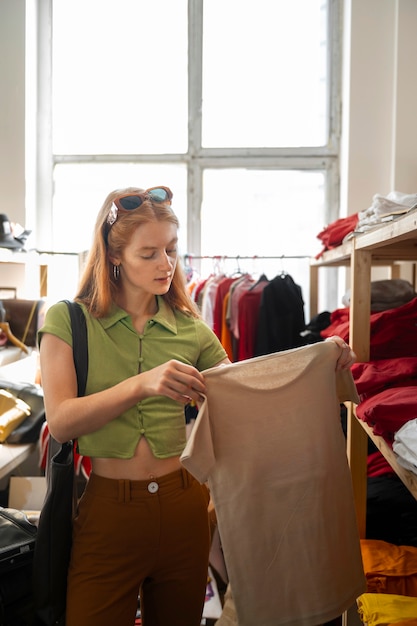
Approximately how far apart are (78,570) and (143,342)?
0.58 meters

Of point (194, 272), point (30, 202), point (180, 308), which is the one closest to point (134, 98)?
point (30, 202)

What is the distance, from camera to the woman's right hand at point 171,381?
1.11m

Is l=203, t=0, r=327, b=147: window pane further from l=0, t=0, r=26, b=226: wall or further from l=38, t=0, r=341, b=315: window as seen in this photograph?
l=0, t=0, r=26, b=226: wall

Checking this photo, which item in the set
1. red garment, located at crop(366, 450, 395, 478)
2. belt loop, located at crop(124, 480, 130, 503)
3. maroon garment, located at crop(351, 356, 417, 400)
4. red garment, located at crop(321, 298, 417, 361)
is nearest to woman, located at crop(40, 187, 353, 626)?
belt loop, located at crop(124, 480, 130, 503)

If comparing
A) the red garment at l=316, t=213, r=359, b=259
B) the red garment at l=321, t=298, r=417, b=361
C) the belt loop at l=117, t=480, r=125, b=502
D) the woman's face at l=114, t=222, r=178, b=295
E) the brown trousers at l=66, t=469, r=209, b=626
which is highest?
the red garment at l=316, t=213, r=359, b=259

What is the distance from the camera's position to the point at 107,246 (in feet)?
4.78

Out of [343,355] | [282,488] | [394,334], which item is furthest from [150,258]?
[394,334]

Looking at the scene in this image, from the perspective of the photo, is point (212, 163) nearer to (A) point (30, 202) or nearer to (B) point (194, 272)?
(B) point (194, 272)

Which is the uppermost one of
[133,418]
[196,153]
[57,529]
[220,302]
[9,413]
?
[196,153]

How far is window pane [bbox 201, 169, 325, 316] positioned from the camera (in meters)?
4.16

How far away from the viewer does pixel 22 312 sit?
10.5 ft

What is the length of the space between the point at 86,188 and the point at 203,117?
43.0 inches

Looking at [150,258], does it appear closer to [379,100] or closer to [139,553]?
[139,553]

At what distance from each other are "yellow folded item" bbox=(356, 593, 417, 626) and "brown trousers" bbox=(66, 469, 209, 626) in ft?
1.49
